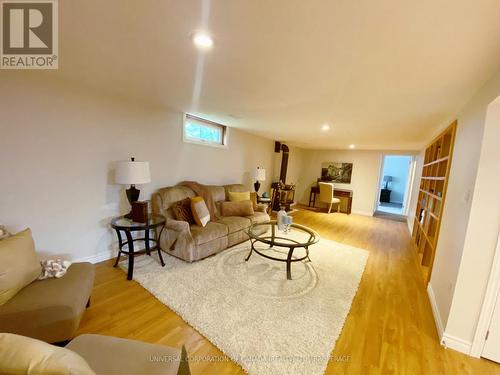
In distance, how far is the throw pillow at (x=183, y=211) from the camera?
9.92 feet

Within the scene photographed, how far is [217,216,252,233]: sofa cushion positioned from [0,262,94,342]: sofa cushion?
197cm

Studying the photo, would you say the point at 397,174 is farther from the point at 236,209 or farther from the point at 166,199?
the point at 166,199

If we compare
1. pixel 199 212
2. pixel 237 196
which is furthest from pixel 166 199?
pixel 237 196

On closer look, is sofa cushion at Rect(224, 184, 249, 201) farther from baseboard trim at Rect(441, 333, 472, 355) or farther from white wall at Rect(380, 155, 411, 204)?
white wall at Rect(380, 155, 411, 204)

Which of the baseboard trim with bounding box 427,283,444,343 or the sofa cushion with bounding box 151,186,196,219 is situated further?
the sofa cushion with bounding box 151,186,196,219

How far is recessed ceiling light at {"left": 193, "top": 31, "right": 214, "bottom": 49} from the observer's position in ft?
4.33

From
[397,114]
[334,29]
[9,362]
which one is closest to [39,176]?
[9,362]

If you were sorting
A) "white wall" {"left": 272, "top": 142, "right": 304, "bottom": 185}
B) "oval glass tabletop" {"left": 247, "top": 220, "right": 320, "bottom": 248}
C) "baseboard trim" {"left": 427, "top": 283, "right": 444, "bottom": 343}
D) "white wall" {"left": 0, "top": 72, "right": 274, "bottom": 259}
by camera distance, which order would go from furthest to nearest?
"white wall" {"left": 272, "top": 142, "right": 304, "bottom": 185}, "oval glass tabletop" {"left": 247, "top": 220, "right": 320, "bottom": 248}, "white wall" {"left": 0, "top": 72, "right": 274, "bottom": 259}, "baseboard trim" {"left": 427, "top": 283, "right": 444, "bottom": 343}

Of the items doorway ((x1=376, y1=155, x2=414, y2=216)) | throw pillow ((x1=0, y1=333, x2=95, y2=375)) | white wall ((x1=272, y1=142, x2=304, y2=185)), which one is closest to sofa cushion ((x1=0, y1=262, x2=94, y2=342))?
throw pillow ((x1=0, y1=333, x2=95, y2=375))

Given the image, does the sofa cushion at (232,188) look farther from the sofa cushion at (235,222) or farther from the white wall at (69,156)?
the white wall at (69,156)

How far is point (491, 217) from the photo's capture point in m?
1.56

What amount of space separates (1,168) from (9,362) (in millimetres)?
2337

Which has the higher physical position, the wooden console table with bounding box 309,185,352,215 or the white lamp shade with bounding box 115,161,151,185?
the white lamp shade with bounding box 115,161,151,185

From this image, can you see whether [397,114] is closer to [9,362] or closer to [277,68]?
[277,68]
